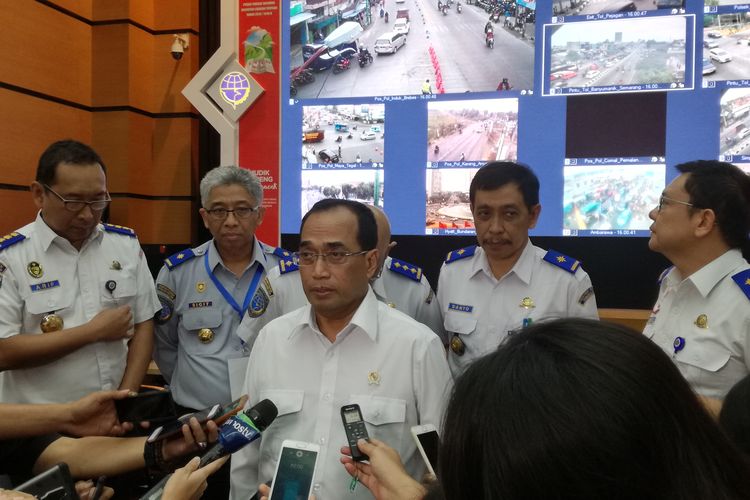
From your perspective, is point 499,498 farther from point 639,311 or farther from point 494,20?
point 494,20

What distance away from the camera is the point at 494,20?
3.70 metres

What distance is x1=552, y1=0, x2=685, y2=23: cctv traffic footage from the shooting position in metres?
3.31

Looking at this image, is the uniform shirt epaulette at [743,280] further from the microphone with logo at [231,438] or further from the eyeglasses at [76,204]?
the eyeglasses at [76,204]

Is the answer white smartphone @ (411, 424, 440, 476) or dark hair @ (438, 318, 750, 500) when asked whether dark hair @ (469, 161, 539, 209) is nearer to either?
white smartphone @ (411, 424, 440, 476)

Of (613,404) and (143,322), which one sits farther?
(143,322)

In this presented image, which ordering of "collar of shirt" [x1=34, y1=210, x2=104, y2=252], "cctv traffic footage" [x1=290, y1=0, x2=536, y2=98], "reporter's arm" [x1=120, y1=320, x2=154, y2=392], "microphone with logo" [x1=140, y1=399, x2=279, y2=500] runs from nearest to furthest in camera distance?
"microphone with logo" [x1=140, y1=399, x2=279, y2=500] < "collar of shirt" [x1=34, y1=210, x2=104, y2=252] < "reporter's arm" [x1=120, y1=320, x2=154, y2=392] < "cctv traffic footage" [x1=290, y1=0, x2=536, y2=98]

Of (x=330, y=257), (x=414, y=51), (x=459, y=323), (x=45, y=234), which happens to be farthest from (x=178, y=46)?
(x=330, y=257)

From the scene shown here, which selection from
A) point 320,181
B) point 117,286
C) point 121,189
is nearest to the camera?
point 117,286

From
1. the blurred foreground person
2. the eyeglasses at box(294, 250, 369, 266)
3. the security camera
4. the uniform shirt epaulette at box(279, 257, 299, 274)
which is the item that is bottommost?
the blurred foreground person

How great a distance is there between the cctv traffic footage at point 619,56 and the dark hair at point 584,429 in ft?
10.6

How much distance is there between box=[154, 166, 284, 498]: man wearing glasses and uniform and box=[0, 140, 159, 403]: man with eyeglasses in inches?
8.4

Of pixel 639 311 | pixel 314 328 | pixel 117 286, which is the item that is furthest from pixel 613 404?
pixel 639 311

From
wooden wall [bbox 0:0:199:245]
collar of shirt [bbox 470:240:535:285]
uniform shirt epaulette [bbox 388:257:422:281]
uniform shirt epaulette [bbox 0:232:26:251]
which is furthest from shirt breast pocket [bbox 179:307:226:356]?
wooden wall [bbox 0:0:199:245]

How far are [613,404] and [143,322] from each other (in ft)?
7.40
